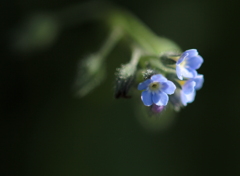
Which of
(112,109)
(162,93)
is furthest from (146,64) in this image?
(112,109)

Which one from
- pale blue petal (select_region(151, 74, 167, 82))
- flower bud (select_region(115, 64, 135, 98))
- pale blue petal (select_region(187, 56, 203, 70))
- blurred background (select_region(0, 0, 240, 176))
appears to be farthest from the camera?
blurred background (select_region(0, 0, 240, 176))

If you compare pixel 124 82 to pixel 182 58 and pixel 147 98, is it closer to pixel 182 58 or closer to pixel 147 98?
pixel 147 98

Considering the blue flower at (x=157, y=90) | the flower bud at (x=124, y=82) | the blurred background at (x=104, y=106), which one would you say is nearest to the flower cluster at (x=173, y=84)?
the blue flower at (x=157, y=90)

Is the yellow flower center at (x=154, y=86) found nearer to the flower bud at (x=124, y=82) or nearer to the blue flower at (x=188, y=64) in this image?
the blue flower at (x=188, y=64)

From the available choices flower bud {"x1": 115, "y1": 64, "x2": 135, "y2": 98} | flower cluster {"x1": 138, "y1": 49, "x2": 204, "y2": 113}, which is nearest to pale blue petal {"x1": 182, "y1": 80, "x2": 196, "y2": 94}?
flower cluster {"x1": 138, "y1": 49, "x2": 204, "y2": 113}

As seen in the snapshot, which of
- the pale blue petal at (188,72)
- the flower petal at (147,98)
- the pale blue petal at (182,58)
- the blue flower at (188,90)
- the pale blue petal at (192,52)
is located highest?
the pale blue petal at (192,52)

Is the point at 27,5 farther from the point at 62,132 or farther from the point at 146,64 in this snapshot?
the point at 146,64

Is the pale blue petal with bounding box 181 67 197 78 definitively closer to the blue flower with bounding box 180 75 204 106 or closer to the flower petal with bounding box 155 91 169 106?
the blue flower with bounding box 180 75 204 106
